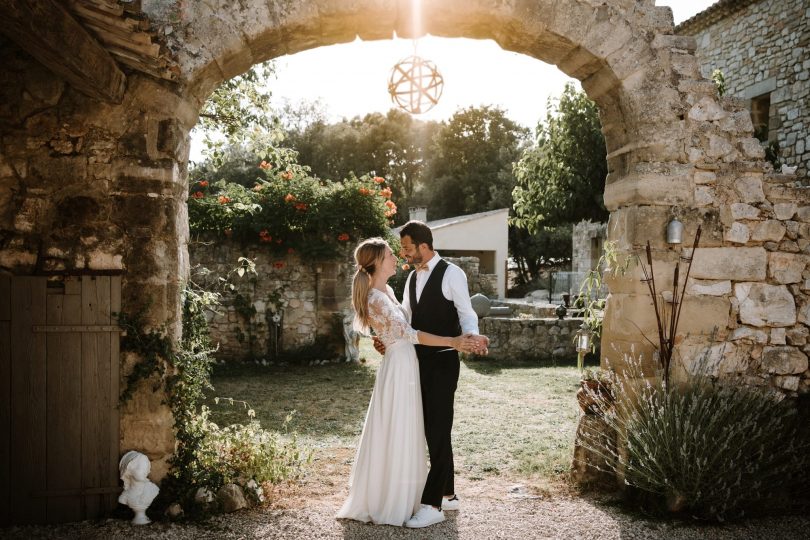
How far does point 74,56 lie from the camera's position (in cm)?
299

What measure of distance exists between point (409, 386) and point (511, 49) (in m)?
2.46

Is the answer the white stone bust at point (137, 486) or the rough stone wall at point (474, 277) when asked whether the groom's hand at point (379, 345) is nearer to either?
the white stone bust at point (137, 486)

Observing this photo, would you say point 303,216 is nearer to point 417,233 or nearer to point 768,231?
point 417,233

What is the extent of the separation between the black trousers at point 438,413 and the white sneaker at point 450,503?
8.5 inches

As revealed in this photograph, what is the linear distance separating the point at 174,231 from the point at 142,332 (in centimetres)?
64

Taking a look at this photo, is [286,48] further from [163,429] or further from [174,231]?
[163,429]

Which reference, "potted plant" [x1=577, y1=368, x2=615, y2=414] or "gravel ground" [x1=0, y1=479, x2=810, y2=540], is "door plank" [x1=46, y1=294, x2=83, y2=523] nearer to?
"gravel ground" [x1=0, y1=479, x2=810, y2=540]

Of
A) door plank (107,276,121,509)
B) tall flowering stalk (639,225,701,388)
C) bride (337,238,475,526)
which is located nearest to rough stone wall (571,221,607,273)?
tall flowering stalk (639,225,701,388)

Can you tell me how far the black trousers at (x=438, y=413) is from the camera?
3.71 m

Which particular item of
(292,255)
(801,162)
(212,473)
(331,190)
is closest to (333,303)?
(292,255)

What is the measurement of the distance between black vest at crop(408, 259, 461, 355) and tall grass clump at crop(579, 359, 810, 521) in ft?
4.07

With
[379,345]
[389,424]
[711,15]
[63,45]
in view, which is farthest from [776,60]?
[63,45]

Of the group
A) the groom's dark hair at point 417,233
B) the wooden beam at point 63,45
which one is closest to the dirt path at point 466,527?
the groom's dark hair at point 417,233

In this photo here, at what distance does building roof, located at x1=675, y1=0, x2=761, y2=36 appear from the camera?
10.9 metres
